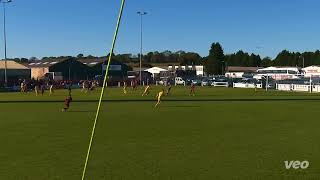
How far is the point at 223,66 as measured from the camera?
163m

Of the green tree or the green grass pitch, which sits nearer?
the green grass pitch

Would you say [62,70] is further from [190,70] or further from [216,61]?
[216,61]

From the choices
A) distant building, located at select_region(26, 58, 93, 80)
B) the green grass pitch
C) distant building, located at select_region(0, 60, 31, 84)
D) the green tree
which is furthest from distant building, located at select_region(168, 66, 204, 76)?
the green grass pitch

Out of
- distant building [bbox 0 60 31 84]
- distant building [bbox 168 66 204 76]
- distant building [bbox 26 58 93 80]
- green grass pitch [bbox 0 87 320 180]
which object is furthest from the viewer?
distant building [bbox 168 66 204 76]

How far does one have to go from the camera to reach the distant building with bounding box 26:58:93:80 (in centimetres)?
12129

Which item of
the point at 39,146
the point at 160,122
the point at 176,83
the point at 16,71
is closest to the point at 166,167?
the point at 39,146

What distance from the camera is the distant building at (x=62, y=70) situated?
121287 millimetres

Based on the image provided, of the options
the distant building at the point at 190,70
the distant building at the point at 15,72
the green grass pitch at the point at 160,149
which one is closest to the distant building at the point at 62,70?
the distant building at the point at 15,72

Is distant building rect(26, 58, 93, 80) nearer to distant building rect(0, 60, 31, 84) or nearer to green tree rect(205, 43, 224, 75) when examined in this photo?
distant building rect(0, 60, 31, 84)

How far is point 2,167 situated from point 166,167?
4025 mm

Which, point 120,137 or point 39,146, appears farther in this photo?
point 120,137

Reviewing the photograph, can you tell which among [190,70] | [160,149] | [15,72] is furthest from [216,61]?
[160,149]

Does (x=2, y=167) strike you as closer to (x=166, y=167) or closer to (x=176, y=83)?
(x=166, y=167)

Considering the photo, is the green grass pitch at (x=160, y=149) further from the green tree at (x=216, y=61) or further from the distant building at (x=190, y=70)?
the green tree at (x=216, y=61)
